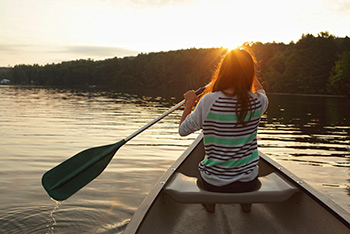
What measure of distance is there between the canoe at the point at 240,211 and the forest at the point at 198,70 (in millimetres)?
919

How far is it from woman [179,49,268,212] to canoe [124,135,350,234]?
0.13 metres

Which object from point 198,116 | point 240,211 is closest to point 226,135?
point 198,116

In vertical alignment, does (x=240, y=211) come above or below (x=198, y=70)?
below

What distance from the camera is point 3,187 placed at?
17.0ft

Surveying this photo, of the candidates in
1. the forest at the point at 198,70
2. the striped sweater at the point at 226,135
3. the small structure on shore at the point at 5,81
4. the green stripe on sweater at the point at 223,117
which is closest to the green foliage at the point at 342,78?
the forest at the point at 198,70

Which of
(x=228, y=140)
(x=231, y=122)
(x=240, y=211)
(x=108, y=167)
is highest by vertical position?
(x=231, y=122)

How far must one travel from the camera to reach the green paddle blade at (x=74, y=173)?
314 cm

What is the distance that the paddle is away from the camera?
124 inches

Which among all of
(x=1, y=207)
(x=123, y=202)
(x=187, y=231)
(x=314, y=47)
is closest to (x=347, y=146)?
(x=123, y=202)

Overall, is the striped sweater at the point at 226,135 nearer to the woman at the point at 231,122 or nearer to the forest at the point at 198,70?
the woman at the point at 231,122

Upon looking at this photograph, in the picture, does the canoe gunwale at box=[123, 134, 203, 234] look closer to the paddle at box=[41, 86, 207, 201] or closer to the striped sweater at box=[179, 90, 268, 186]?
the striped sweater at box=[179, 90, 268, 186]

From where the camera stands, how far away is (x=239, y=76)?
233cm

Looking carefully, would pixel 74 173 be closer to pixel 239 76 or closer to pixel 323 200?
pixel 239 76

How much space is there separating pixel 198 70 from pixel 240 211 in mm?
84489
